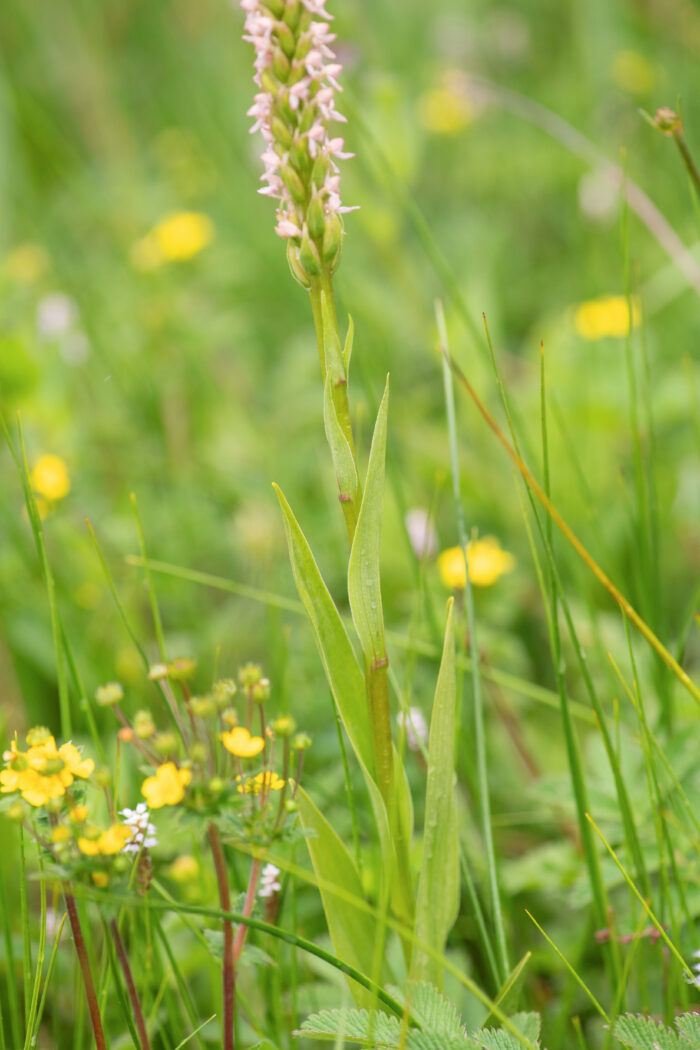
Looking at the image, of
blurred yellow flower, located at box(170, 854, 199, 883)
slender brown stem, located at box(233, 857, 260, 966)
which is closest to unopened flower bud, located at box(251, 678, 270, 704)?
slender brown stem, located at box(233, 857, 260, 966)

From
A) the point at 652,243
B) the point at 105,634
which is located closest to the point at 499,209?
the point at 652,243

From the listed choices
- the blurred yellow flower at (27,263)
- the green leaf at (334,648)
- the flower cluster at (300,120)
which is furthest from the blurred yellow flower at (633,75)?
the green leaf at (334,648)

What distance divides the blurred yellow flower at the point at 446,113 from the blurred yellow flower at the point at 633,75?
1.73 ft

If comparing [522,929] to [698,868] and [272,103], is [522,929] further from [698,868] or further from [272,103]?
[272,103]

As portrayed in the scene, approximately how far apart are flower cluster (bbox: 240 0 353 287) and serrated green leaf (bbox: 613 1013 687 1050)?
Answer: 613 mm

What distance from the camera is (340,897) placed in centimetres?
77

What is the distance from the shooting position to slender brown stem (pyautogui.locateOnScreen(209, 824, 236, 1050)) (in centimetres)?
65

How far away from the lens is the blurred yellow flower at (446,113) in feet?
10.4

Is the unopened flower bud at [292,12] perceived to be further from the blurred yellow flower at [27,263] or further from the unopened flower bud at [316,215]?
the blurred yellow flower at [27,263]

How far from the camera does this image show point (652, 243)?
2.61 m

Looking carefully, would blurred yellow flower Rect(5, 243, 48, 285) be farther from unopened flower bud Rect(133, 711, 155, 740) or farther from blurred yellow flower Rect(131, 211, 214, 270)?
unopened flower bud Rect(133, 711, 155, 740)

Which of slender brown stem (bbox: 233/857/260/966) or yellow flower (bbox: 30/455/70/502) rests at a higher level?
yellow flower (bbox: 30/455/70/502)

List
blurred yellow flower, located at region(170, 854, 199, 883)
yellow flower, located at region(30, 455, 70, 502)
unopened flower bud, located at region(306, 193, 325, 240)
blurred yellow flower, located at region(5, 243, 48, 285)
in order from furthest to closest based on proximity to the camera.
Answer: blurred yellow flower, located at region(5, 243, 48, 285), yellow flower, located at region(30, 455, 70, 502), blurred yellow flower, located at region(170, 854, 199, 883), unopened flower bud, located at region(306, 193, 325, 240)

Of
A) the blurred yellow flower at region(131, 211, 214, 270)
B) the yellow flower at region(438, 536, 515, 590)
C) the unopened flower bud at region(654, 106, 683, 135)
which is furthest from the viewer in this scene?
the blurred yellow flower at region(131, 211, 214, 270)
